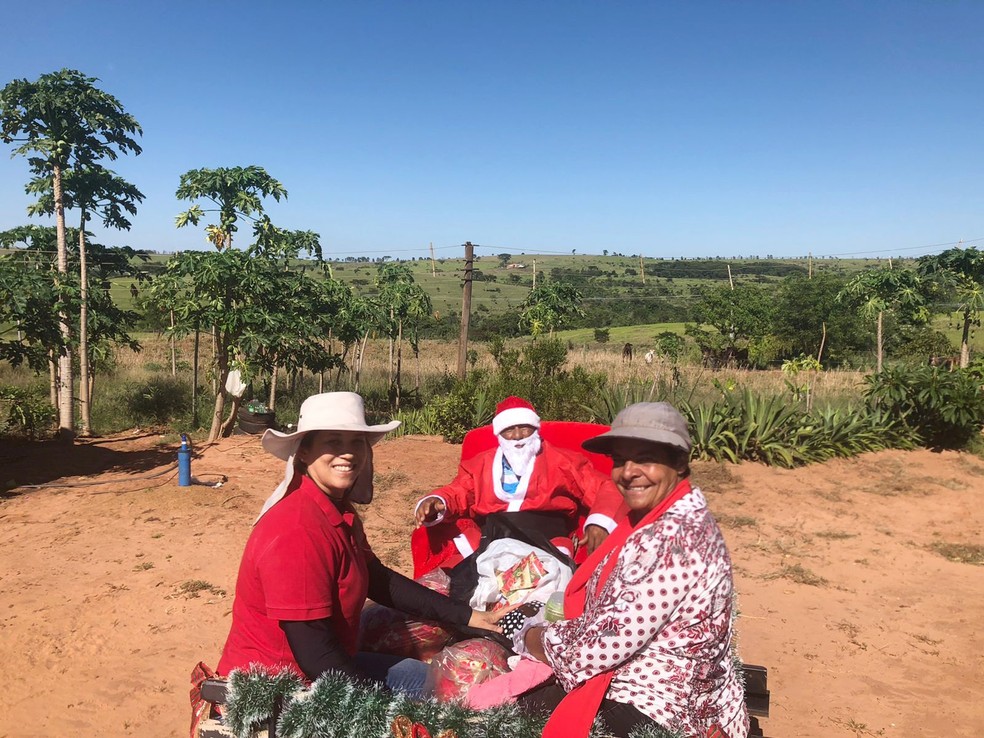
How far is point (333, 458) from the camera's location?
2172 mm

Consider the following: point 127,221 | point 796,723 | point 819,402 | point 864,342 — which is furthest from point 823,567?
point 864,342

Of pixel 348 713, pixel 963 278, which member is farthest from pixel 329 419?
pixel 963 278

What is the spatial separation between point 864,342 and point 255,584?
96.0 ft

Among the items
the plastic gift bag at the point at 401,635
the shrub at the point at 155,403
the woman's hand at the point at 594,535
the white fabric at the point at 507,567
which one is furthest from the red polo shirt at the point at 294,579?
the shrub at the point at 155,403

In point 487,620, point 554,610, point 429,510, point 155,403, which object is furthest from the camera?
point 155,403

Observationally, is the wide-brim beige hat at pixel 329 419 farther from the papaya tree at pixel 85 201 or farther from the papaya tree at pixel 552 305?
the papaya tree at pixel 552 305

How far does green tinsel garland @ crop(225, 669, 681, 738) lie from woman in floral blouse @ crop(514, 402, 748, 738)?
3.1 inches

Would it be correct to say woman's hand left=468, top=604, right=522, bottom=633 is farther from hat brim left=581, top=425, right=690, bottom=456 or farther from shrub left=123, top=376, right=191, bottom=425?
shrub left=123, top=376, right=191, bottom=425

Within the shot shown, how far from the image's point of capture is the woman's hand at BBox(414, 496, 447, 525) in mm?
3654

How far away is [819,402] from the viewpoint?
33.7 feet

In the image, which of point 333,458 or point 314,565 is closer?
point 314,565

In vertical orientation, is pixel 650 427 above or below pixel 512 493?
above

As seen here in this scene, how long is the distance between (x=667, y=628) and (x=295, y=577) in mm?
1006

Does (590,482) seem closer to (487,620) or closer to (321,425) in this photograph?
(487,620)
